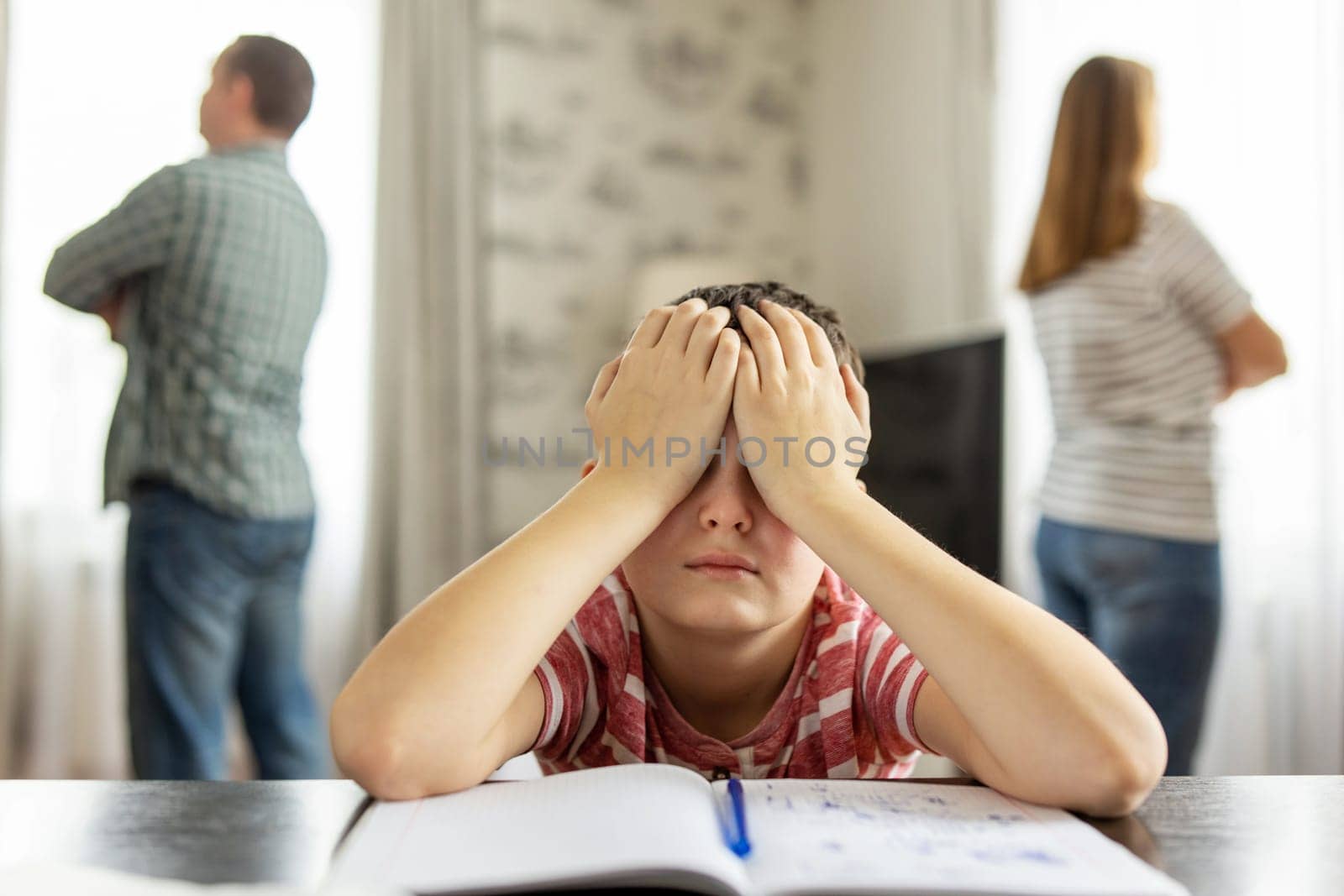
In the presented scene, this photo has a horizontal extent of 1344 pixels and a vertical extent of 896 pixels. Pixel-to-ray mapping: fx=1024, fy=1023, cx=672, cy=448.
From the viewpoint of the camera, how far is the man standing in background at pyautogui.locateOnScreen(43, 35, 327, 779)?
1414mm

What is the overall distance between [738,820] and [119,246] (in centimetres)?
125

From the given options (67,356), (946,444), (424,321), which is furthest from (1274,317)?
A: (67,356)

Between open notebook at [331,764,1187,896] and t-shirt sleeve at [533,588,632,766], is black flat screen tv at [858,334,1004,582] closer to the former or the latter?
t-shirt sleeve at [533,588,632,766]

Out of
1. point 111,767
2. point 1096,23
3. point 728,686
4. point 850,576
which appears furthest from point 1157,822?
point 111,767

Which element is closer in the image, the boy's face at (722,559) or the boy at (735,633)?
the boy at (735,633)

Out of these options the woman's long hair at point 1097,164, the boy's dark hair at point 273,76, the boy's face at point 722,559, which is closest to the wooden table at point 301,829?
the boy's face at point 722,559

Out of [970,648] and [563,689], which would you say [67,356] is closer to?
[563,689]

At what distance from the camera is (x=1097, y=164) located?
5.47 ft

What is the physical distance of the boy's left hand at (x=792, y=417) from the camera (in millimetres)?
→ 758

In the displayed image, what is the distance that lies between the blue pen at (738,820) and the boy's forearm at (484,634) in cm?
16

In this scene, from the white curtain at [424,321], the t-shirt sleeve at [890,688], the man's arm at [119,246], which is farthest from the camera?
the white curtain at [424,321]

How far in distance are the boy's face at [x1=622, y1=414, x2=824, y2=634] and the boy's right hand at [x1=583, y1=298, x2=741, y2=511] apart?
0.02 meters

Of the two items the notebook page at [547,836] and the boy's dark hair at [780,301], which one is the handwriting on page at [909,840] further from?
the boy's dark hair at [780,301]

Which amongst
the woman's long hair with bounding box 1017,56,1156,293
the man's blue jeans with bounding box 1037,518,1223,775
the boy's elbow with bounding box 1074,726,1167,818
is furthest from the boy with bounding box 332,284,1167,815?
the woman's long hair with bounding box 1017,56,1156,293
